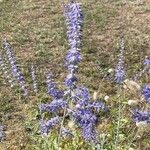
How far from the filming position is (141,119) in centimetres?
734

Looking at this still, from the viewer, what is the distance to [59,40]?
15102 mm

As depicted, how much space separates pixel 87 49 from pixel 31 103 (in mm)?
3490

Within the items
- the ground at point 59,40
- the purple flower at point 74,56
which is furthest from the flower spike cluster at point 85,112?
the ground at point 59,40

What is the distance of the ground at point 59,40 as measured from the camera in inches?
460

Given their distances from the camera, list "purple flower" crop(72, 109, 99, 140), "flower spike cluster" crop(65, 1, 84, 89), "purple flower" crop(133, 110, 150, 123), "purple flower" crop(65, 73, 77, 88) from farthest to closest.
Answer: "purple flower" crop(72, 109, 99, 140) < "purple flower" crop(133, 110, 150, 123) < "purple flower" crop(65, 73, 77, 88) < "flower spike cluster" crop(65, 1, 84, 89)

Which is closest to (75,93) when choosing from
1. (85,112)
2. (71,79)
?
(85,112)

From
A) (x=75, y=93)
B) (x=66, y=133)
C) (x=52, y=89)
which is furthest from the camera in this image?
(x=66, y=133)

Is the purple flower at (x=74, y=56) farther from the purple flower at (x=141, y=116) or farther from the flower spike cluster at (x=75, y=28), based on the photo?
the purple flower at (x=141, y=116)

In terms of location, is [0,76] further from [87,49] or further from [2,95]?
[87,49]

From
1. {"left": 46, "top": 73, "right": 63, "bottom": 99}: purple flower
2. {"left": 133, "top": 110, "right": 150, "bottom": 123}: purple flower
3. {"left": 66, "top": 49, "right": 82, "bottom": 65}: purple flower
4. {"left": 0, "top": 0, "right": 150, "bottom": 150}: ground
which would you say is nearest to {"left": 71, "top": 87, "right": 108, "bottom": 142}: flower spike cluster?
{"left": 46, "top": 73, "right": 63, "bottom": 99}: purple flower

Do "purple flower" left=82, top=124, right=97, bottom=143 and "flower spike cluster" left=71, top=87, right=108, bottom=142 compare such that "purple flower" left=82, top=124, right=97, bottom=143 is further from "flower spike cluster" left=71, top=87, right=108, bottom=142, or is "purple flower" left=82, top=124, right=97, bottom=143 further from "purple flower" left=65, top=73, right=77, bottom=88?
"purple flower" left=65, top=73, right=77, bottom=88

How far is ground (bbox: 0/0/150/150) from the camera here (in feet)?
38.3

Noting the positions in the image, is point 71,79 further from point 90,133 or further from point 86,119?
point 90,133

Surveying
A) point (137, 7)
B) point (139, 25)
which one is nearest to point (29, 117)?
point (139, 25)
